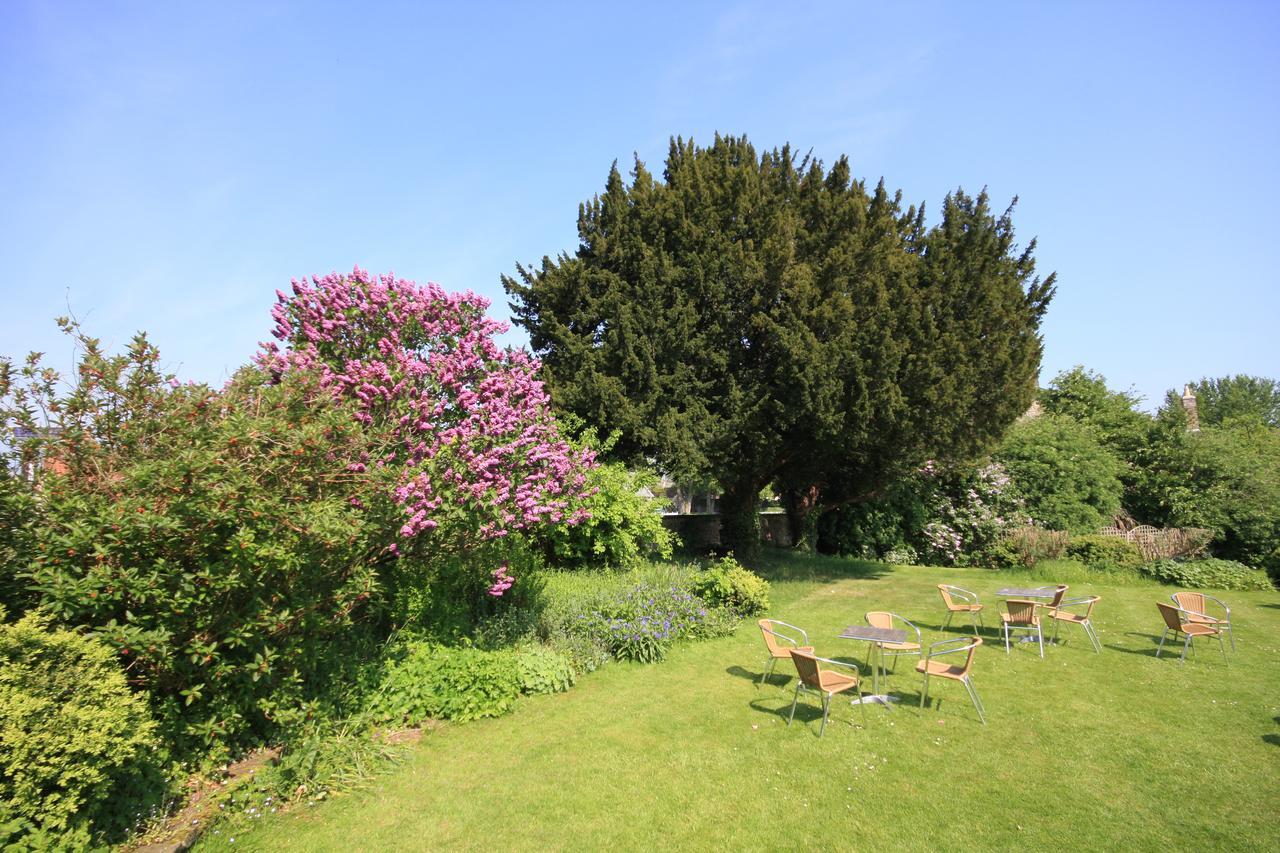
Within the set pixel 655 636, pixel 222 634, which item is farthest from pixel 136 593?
pixel 655 636

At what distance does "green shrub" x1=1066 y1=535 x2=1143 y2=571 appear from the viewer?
1709cm

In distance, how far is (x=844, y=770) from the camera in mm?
5844

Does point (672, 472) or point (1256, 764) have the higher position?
point (672, 472)

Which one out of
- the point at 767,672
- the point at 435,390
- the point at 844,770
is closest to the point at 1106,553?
the point at 767,672

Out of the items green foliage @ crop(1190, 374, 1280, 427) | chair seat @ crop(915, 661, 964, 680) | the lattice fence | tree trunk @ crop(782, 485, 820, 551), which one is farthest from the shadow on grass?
green foliage @ crop(1190, 374, 1280, 427)

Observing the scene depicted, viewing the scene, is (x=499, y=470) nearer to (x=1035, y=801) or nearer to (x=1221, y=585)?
(x=1035, y=801)

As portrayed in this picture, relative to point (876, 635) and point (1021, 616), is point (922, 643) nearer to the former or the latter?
point (1021, 616)

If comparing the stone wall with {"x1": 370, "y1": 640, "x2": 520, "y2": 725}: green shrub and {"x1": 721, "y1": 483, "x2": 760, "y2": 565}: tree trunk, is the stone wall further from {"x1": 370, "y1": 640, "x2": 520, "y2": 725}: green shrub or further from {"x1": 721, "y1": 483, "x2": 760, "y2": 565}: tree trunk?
{"x1": 370, "y1": 640, "x2": 520, "y2": 725}: green shrub

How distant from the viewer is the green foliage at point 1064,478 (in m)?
19.4

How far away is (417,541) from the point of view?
23.0 ft

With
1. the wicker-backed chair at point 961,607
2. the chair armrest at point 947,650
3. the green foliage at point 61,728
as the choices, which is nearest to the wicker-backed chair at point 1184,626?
the wicker-backed chair at point 961,607

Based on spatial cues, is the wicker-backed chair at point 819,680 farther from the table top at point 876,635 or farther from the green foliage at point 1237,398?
the green foliage at point 1237,398

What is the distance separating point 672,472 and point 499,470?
662 cm

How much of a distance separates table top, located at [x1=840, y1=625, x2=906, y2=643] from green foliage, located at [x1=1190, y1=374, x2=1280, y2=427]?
75.3 m
